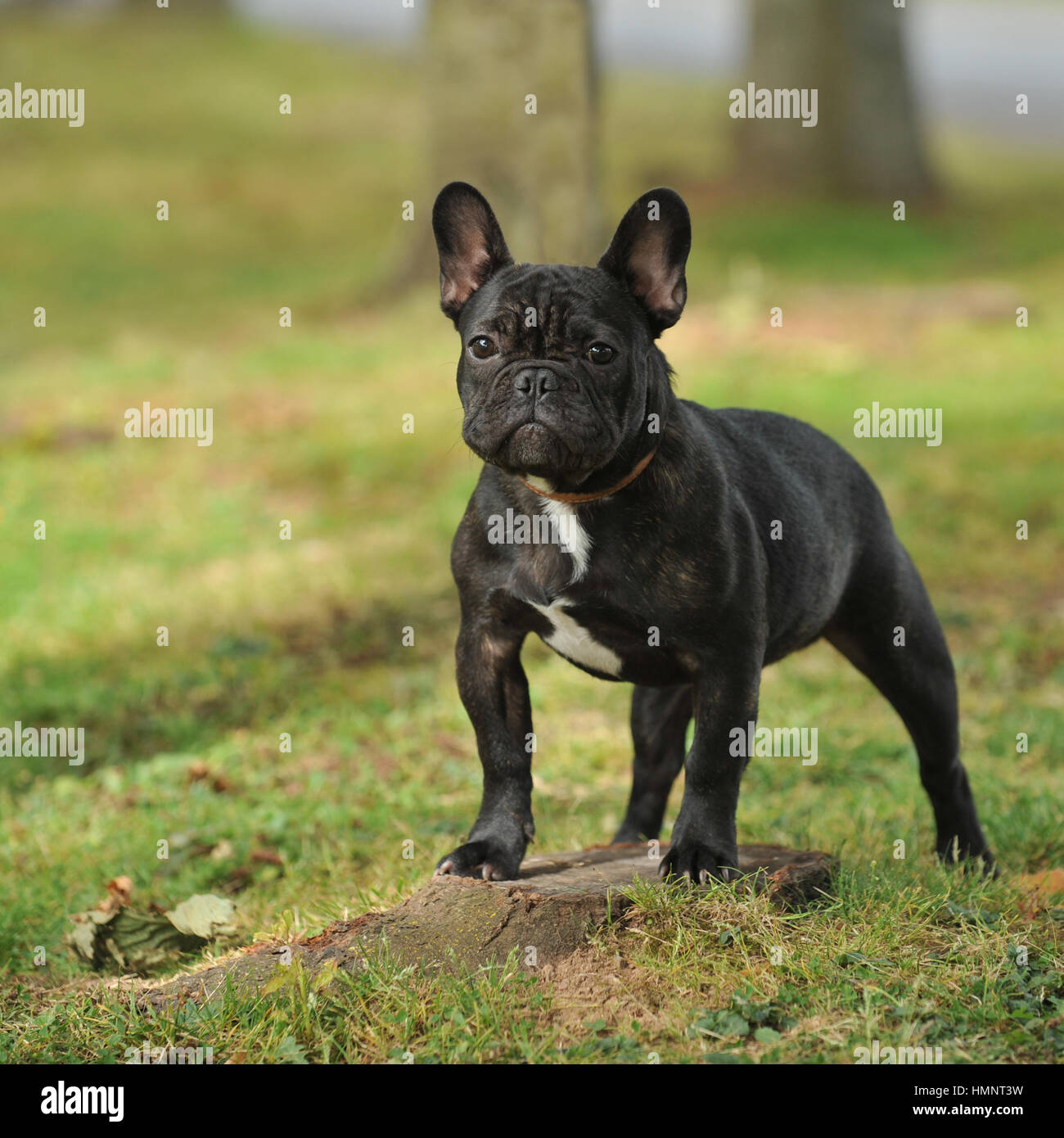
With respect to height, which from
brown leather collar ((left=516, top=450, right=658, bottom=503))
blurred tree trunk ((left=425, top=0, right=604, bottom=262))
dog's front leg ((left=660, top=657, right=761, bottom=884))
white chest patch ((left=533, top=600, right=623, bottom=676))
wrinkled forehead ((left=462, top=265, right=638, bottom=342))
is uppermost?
blurred tree trunk ((left=425, top=0, right=604, bottom=262))

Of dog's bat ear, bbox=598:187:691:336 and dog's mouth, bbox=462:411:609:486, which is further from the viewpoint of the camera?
dog's bat ear, bbox=598:187:691:336

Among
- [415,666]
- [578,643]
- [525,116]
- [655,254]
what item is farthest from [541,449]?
[525,116]

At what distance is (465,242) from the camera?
463 cm

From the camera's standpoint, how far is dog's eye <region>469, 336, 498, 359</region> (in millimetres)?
4312

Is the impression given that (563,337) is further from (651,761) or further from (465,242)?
(651,761)

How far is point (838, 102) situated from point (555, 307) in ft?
60.9

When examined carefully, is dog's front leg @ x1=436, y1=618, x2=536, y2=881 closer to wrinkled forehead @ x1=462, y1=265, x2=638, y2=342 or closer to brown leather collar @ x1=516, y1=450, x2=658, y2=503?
brown leather collar @ x1=516, y1=450, x2=658, y2=503

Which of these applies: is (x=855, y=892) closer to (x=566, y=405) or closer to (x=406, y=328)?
(x=566, y=405)

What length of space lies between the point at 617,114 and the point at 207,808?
2995 centimetres

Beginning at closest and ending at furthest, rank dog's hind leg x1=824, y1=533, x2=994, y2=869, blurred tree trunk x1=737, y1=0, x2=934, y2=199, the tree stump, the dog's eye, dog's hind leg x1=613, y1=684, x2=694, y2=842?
the tree stump, the dog's eye, dog's hind leg x1=824, y1=533, x2=994, y2=869, dog's hind leg x1=613, y1=684, x2=694, y2=842, blurred tree trunk x1=737, y1=0, x2=934, y2=199

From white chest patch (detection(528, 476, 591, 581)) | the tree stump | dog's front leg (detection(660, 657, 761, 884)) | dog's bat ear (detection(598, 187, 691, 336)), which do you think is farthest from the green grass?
dog's bat ear (detection(598, 187, 691, 336))

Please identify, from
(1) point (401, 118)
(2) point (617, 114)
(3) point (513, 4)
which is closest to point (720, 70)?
(2) point (617, 114)

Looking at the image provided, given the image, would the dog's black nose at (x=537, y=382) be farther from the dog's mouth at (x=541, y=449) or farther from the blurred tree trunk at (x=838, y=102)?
the blurred tree trunk at (x=838, y=102)

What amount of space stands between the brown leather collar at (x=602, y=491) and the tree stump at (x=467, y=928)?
46.5 inches
